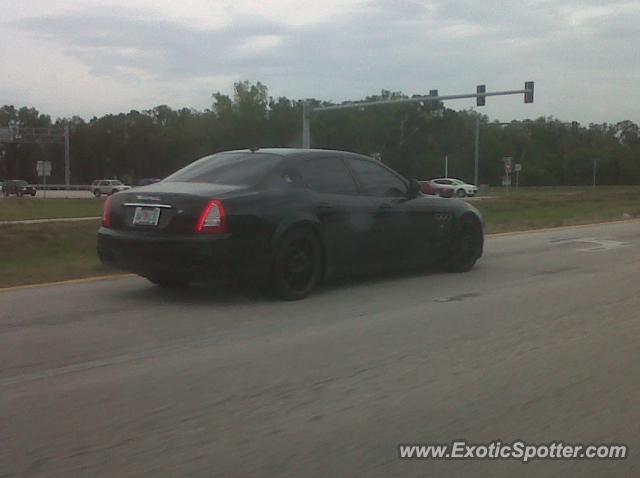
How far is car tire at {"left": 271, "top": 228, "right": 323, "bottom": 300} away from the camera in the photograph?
7.87m

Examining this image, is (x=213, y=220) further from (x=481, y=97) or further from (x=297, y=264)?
(x=481, y=97)

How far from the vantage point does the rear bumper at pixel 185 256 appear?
7.39 metres

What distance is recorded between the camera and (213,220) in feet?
24.5

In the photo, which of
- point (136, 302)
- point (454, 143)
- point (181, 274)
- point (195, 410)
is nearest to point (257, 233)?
point (181, 274)

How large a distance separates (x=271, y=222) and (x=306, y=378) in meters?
2.61

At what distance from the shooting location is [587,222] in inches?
824

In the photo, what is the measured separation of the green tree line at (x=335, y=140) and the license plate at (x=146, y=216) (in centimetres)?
5534

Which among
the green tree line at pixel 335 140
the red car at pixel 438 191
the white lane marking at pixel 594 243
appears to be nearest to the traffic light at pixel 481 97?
the red car at pixel 438 191

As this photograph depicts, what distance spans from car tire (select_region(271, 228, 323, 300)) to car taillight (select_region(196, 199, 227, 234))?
25.1 inches

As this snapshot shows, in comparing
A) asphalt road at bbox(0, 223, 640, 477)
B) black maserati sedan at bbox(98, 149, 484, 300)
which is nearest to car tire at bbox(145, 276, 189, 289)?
black maserati sedan at bbox(98, 149, 484, 300)

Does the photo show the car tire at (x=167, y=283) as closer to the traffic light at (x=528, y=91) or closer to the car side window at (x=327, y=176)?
the car side window at (x=327, y=176)

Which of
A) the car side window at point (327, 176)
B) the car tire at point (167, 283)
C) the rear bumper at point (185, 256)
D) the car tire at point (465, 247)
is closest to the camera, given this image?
the rear bumper at point (185, 256)

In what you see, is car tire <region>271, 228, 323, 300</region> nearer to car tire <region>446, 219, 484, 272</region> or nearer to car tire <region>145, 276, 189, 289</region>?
car tire <region>145, 276, 189, 289</region>

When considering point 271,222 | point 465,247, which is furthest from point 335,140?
point 271,222
